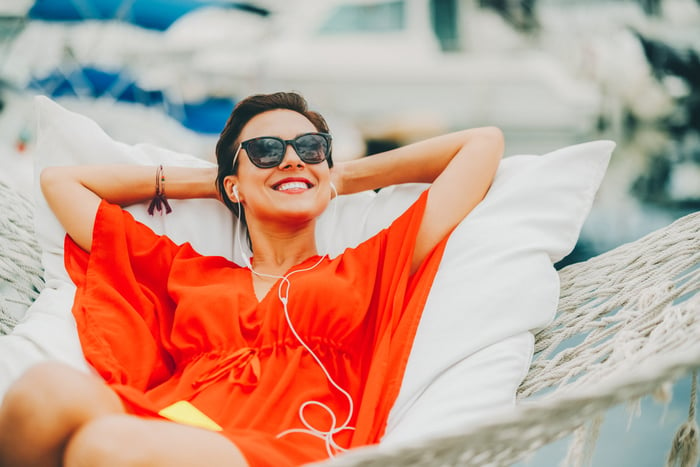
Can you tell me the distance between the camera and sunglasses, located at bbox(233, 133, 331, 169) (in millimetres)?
2002

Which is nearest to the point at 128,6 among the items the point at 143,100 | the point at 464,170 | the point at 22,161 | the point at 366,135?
the point at 143,100

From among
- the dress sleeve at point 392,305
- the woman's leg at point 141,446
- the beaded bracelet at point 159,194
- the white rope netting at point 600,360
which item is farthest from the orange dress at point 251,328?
the white rope netting at point 600,360

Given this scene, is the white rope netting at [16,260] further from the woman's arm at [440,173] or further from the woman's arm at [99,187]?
the woman's arm at [440,173]

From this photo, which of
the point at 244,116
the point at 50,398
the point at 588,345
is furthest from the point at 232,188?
the point at 588,345

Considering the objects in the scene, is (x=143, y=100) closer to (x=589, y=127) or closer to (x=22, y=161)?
(x=22, y=161)

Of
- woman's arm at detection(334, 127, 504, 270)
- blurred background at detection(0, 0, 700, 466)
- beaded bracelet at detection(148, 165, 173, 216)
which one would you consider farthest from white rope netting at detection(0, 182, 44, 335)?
blurred background at detection(0, 0, 700, 466)

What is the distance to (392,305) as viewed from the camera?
1.93m

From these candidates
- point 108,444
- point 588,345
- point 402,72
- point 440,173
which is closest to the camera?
point 108,444

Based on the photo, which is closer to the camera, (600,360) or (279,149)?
(600,360)

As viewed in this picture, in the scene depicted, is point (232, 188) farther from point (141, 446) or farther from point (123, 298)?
point (141, 446)

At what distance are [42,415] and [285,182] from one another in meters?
0.94

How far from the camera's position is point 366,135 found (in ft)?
28.7

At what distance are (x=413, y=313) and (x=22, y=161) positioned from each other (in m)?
5.02

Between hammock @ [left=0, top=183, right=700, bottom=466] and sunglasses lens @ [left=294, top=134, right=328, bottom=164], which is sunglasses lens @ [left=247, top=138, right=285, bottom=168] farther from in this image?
hammock @ [left=0, top=183, right=700, bottom=466]
